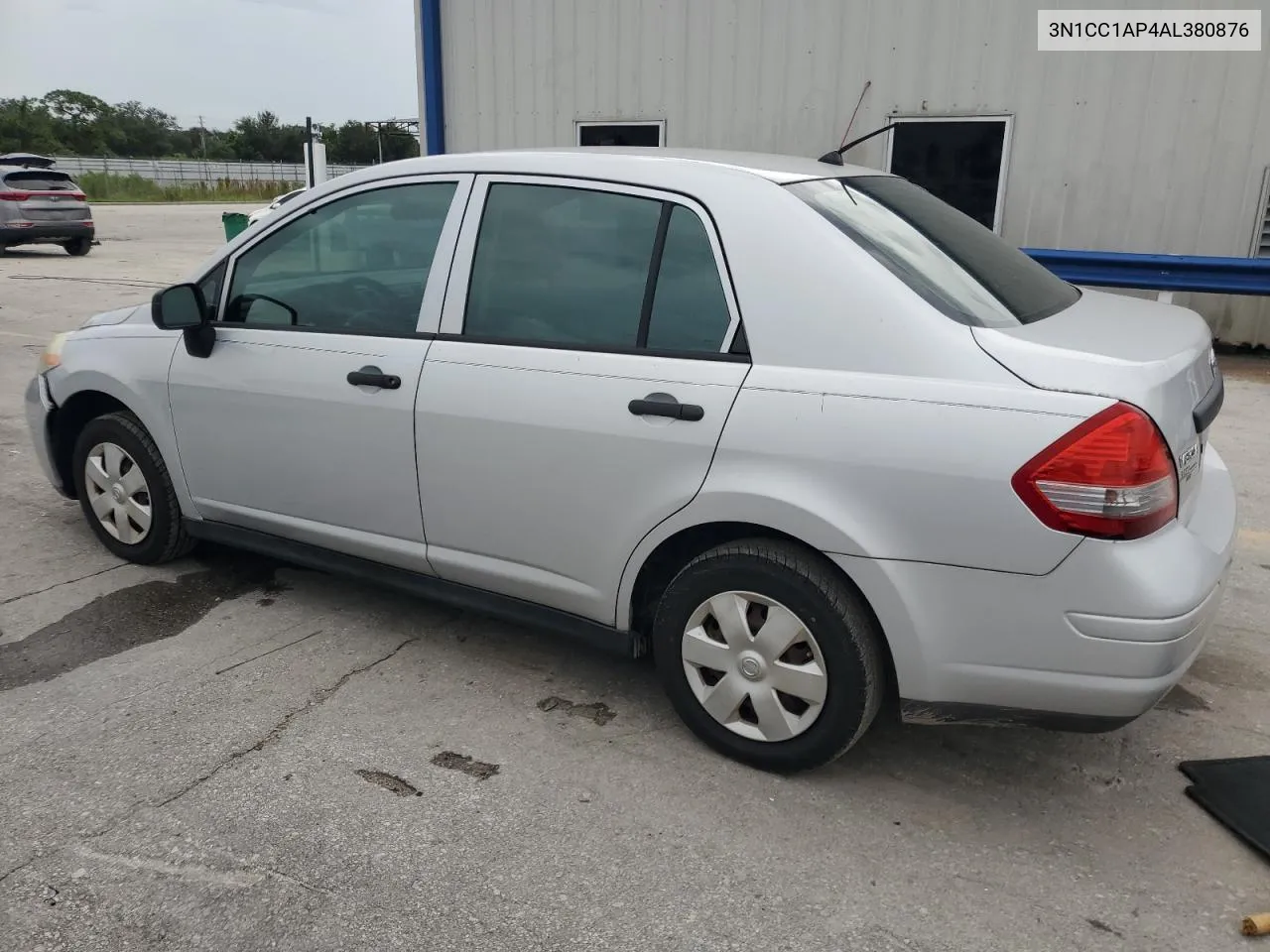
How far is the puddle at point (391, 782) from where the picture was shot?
112 inches

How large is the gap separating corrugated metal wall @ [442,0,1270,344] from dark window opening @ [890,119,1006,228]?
→ 0.15 metres

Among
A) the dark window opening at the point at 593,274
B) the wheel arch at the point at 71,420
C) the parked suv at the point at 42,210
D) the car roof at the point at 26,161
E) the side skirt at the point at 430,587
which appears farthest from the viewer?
the car roof at the point at 26,161

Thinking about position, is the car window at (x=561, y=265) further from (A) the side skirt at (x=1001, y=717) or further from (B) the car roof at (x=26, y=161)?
(B) the car roof at (x=26, y=161)

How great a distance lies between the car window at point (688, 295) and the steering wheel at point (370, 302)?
103cm

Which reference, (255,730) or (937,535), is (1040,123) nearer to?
(937,535)

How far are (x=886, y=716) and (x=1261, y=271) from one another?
7.28 meters

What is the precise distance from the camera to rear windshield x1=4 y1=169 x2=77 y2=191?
61.0 feet

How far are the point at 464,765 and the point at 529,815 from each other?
0.33 m

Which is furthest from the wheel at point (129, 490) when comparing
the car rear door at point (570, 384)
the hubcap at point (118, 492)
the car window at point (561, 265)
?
the car window at point (561, 265)

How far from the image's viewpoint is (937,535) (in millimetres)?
2492

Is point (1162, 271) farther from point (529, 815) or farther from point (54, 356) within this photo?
point (54, 356)

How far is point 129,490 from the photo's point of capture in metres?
4.30

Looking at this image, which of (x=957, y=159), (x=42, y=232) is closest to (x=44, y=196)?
(x=42, y=232)

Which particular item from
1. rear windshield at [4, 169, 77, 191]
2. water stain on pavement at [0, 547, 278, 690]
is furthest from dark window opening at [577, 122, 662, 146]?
rear windshield at [4, 169, 77, 191]
